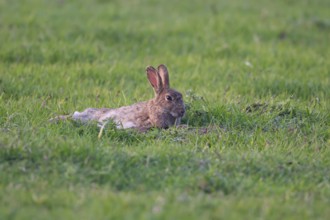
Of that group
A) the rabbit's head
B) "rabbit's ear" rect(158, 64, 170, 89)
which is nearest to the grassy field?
the rabbit's head

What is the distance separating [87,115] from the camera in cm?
727

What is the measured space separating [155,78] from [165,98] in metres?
0.39

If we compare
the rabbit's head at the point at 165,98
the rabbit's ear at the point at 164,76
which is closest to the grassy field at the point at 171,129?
the rabbit's head at the point at 165,98

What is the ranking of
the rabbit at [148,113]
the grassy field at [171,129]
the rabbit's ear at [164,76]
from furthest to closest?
1. the rabbit's ear at [164,76]
2. the rabbit at [148,113]
3. the grassy field at [171,129]

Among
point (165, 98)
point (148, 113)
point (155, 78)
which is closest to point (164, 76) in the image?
point (155, 78)

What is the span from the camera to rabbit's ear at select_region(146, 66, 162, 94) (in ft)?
24.8

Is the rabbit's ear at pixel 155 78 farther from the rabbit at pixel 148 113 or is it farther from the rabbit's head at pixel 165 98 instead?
the rabbit at pixel 148 113

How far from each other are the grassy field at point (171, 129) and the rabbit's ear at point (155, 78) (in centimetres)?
47

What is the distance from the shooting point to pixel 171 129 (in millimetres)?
6941

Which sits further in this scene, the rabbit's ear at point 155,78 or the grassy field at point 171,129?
the rabbit's ear at point 155,78

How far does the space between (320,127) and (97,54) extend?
4597mm

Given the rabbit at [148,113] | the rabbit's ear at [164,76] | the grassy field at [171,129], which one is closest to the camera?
the grassy field at [171,129]

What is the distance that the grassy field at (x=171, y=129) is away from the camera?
512 cm

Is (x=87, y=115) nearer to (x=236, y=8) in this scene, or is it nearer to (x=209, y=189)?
(x=209, y=189)
